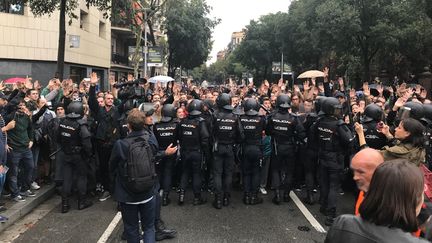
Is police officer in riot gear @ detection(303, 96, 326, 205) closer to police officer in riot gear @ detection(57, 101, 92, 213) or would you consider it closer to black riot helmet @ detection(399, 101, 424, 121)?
black riot helmet @ detection(399, 101, 424, 121)

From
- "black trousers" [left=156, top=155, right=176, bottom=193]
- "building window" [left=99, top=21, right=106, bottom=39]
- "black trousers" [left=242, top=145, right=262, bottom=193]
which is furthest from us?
"building window" [left=99, top=21, right=106, bottom=39]

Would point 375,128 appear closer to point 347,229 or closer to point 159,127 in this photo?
→ point 159,127

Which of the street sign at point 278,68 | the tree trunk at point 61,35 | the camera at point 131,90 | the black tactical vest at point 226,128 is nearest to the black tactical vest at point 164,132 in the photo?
the black tactical vest at point 226,128

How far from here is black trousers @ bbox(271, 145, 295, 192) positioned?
7.36m

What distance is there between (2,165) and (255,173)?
4.01 meters

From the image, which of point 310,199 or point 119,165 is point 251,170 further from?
point 119,165

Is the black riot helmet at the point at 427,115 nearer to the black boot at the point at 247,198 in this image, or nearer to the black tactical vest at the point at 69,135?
the black boot at the point at 247,198

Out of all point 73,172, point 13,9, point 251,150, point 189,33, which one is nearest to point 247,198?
point 251,150

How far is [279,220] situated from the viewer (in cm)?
641

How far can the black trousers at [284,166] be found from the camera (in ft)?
24.1

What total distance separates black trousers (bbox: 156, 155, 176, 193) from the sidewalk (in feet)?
7.16

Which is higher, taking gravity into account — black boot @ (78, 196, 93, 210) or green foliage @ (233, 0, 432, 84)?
green foliage @ (233, 0, 432, 84)

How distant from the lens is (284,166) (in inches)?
298

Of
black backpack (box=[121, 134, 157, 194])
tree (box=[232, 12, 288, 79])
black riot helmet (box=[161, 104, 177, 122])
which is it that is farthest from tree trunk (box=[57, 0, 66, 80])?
tree (box=[232, 12, 288, 79])
